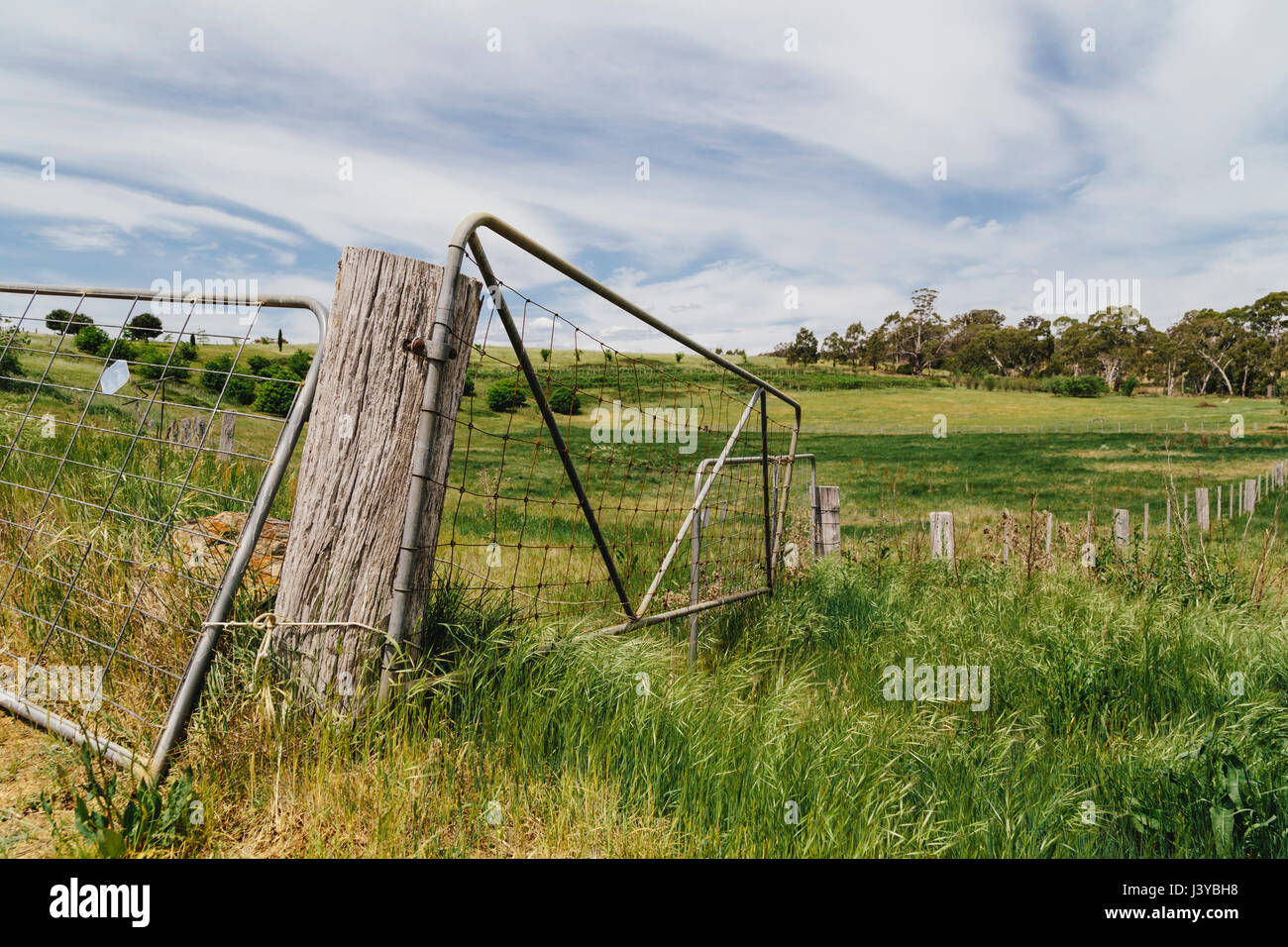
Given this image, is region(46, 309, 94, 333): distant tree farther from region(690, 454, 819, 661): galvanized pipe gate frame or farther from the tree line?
the tree line

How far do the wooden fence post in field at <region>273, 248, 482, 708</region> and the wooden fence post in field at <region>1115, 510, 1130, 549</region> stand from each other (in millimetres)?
7196

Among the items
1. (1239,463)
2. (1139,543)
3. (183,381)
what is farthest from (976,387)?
(183,381)

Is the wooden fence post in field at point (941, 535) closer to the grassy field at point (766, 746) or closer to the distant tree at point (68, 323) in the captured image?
the grassy field at point (766, 746)

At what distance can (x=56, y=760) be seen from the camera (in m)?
2.42

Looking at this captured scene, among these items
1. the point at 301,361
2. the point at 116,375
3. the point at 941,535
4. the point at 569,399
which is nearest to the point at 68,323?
the point at 116,375

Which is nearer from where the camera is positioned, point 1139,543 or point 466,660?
point 466,660

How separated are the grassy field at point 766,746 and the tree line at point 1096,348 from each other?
57423 millimetres

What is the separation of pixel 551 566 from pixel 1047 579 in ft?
14.1

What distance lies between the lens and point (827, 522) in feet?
24.4

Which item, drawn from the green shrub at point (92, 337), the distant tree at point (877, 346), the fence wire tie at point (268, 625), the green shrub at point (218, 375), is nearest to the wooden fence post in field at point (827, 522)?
the green shrub at point (218, 375)

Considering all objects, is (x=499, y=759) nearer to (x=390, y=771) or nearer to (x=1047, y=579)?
(x=390, y=771)

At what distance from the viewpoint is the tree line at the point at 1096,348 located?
206 ft

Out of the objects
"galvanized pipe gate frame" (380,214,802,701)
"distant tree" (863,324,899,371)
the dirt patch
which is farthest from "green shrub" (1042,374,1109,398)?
the dirt patch

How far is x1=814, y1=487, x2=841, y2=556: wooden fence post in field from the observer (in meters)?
7.38
